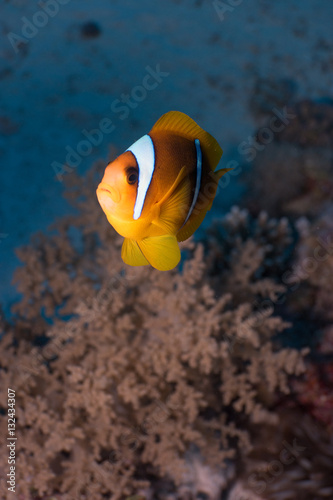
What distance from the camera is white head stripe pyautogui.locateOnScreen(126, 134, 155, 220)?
0.95 metres

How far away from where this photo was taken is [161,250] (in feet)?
3.41

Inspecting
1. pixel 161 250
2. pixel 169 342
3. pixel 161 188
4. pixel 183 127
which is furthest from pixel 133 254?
pixel 169 342

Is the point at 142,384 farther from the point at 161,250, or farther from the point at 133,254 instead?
the point at 161,250


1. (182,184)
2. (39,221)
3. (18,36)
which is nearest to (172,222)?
(182,184)

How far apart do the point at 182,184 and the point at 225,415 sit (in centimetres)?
204

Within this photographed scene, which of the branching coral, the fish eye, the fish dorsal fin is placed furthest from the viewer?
the branching coral

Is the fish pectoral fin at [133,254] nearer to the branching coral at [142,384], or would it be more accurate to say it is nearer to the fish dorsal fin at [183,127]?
the fish dorsal fin at [183,127]

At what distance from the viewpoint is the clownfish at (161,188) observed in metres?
0.93

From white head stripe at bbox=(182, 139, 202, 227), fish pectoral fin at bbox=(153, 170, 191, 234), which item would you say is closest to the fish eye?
fish pectoral fin at bbox=(153, 170, 191, 234)

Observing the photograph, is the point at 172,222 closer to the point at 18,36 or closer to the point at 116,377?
the point at 116,377

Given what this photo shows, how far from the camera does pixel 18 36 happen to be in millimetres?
7012

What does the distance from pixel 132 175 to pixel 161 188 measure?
9 cm

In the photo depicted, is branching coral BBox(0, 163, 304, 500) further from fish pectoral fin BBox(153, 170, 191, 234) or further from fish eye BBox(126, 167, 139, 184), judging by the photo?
fish eye BBox(126, 167, 139, 184)

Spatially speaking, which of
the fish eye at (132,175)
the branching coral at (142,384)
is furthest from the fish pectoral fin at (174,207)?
the branching coral at (142,384)
